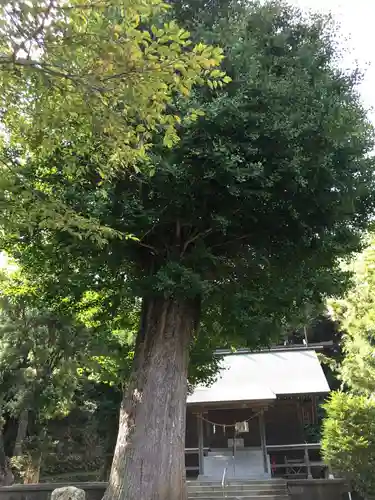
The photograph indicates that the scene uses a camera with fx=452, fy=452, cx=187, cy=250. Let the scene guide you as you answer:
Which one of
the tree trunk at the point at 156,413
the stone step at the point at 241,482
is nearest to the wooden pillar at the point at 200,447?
the stone step at the point at 241,482

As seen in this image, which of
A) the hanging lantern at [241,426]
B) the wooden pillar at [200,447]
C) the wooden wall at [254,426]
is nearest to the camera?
the wooden pillar at [200,447]

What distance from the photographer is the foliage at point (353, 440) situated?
994 centimetres

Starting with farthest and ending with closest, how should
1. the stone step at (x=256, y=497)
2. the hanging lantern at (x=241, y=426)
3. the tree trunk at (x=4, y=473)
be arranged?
the hanging lantern at (x=241, y=426)
the tree trunk at (x=4, y=473)
the stone step at (x=256, y=497)

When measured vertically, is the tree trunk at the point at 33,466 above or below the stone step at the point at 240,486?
above

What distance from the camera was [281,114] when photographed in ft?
21.2

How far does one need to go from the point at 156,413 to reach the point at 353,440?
5732 millimetres

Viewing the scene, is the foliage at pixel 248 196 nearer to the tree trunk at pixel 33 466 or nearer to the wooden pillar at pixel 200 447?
the wooden pillar at pixel 200 447

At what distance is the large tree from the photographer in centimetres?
638

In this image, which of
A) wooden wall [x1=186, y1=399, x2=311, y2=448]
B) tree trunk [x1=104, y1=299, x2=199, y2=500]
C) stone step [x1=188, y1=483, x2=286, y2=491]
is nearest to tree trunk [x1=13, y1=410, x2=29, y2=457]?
wooden wall [x1=186, y1=399, x2=311, y2=448]

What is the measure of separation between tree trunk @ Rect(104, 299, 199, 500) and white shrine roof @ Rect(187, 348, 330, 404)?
21.0 feet

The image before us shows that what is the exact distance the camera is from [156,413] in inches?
258

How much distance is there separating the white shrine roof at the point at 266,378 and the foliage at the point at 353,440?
3.63 m

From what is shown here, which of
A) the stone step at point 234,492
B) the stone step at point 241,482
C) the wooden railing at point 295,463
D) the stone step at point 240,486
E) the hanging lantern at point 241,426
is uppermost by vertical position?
the hanging lantern at point 241,426

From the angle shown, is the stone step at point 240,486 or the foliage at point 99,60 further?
the stone step at point 240,486
